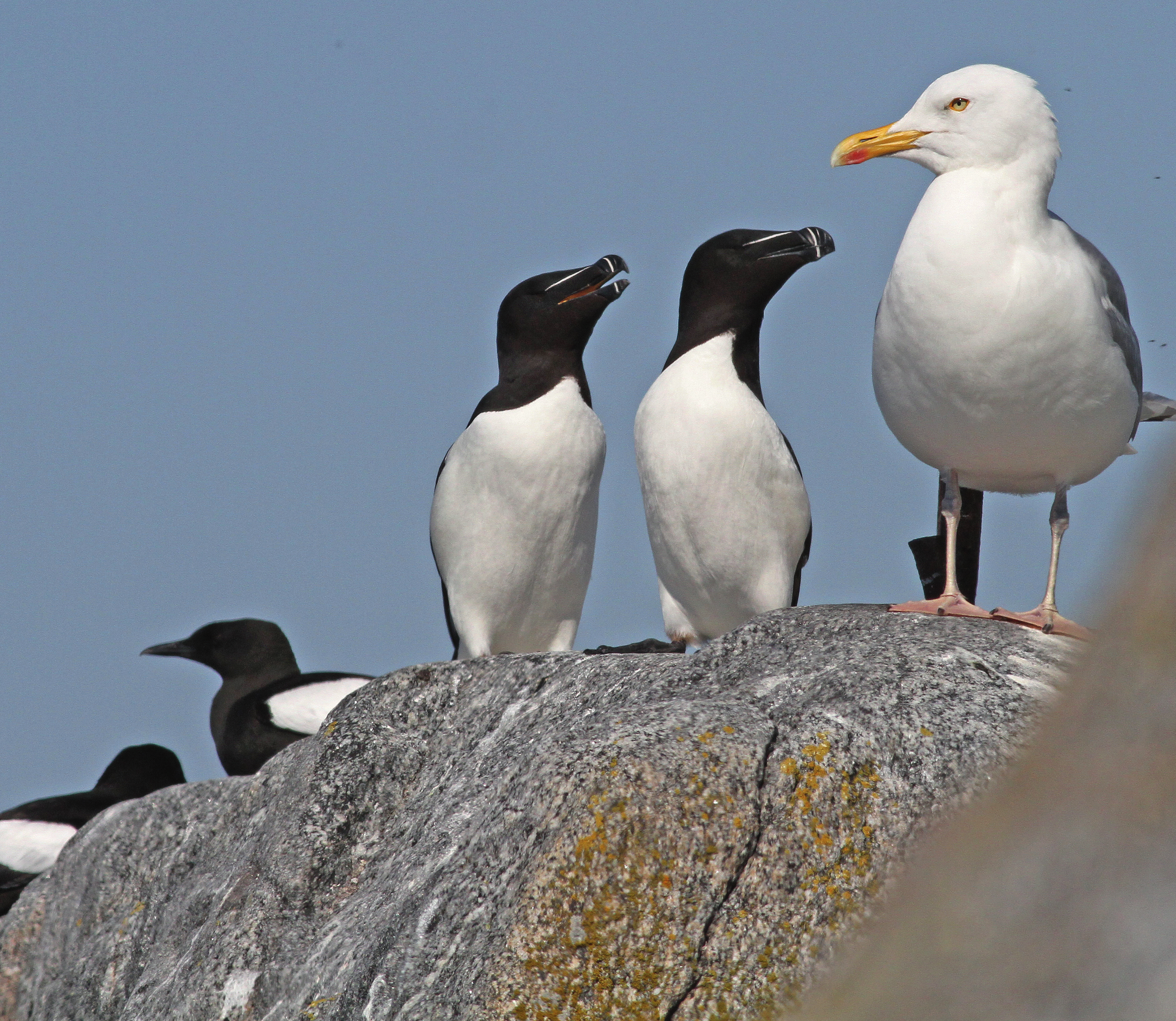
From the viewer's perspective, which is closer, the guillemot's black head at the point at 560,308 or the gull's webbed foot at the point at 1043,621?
the gull's webbed foot at the point at 1043,621

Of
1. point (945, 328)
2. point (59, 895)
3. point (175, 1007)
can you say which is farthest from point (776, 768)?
point (59, 895)

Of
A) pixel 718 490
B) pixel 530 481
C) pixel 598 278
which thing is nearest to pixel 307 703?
pixel 530 481

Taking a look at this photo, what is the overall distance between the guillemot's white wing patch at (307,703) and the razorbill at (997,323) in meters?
5.61

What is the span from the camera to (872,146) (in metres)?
7.20

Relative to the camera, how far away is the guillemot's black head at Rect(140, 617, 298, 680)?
1292cm

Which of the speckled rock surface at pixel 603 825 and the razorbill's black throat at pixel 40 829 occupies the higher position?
the speckled rock surface at pixel 603 825

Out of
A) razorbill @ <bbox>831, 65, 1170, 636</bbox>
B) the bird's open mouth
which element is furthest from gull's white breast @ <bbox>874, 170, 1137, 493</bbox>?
the bird's open mouth

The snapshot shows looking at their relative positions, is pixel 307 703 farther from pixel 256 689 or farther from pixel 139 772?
pixel 139 772

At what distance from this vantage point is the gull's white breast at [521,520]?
8.89 meters

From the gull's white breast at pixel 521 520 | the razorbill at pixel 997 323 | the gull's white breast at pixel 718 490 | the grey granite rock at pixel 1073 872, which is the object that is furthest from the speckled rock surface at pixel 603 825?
the grey granite rock at pixel 1073 872

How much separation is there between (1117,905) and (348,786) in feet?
18.4

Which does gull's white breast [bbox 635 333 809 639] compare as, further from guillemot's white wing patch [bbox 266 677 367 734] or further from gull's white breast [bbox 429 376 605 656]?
guillemot's white wing patch [bbox 266 677 367 734]

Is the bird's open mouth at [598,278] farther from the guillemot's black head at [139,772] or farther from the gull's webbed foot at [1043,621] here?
the guillemot's black head at [139,772]

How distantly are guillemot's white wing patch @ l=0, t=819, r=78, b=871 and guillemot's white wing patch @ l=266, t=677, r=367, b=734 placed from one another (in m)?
1.80
